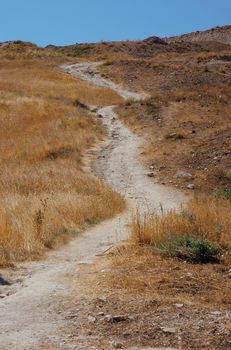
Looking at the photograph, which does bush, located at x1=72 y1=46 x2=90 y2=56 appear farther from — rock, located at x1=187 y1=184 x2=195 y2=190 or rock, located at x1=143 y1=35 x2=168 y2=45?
rock, located at x1=187 y1=184 x2=195 y2=190

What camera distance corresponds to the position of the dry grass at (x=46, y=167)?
8984 mm

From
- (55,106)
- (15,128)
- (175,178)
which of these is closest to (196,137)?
(175,178)

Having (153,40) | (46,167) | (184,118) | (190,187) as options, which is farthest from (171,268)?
(153,40)

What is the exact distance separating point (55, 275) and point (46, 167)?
927 cm

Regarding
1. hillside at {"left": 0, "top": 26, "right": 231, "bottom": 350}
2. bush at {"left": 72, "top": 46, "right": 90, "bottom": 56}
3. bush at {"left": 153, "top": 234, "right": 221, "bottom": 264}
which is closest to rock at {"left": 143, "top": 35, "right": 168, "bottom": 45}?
bush at {"left": 72, "top": 46, "right": 90, "bottom": 56}

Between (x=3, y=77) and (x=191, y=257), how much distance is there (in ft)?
132

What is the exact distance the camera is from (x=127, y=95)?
3722cm

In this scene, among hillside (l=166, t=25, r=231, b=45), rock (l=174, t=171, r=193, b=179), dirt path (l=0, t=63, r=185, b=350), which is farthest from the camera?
hillside (l=166, t=25, r=231, b=45)

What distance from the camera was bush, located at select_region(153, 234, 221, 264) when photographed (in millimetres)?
7102

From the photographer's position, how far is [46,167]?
52.7 feet

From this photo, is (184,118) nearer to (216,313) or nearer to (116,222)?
(116,222)

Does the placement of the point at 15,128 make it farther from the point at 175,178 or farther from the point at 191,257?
the point at 191,257

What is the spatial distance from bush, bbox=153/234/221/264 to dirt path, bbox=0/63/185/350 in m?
1.19

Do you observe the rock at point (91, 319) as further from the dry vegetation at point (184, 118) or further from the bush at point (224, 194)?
the dry vegetation at point (184, 118)
